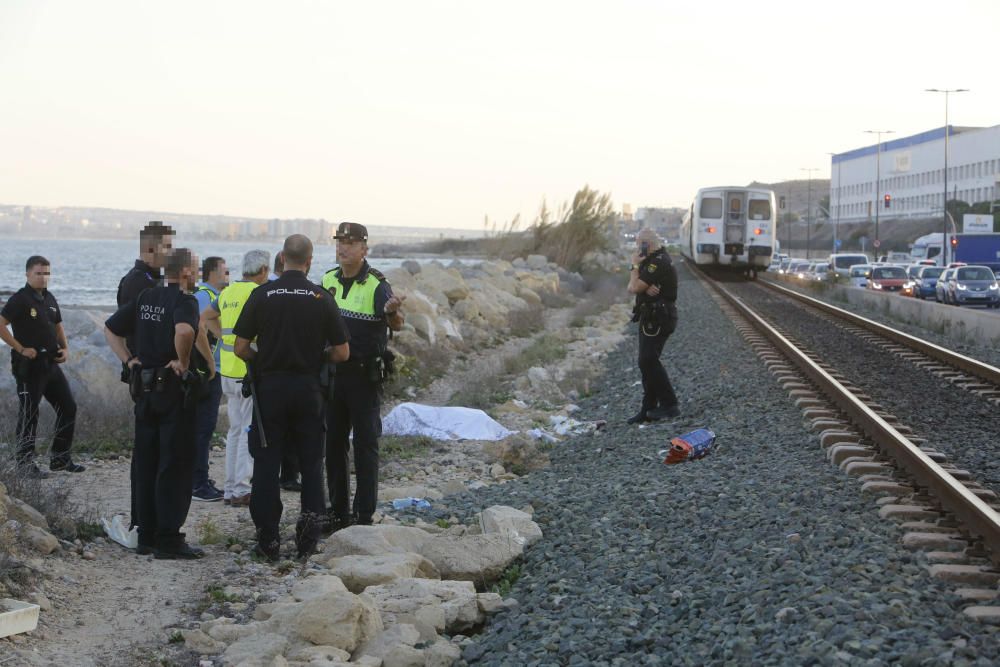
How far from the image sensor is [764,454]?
9117 millimetres

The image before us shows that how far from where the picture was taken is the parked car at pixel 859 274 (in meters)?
46.9

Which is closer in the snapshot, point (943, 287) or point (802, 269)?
point (943, 287)

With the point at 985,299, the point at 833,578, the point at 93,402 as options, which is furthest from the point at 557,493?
the point at 985,299

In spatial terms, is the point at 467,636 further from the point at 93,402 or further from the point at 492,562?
the point at 93,402

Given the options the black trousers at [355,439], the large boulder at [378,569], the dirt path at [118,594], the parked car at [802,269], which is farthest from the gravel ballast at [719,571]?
the parked car at [802,269]

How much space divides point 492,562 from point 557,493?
1.94 meters

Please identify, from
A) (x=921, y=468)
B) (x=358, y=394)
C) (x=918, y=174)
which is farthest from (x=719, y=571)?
(x=918, y=174)

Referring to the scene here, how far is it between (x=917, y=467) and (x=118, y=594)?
5.14m

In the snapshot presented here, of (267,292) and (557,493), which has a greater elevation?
(267,292)

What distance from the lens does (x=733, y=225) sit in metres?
41.5

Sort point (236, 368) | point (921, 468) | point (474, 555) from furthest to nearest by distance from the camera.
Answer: point (236, 368) → point (921, 468) → point (474, 555)

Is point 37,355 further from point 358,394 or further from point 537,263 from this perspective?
point 537,263

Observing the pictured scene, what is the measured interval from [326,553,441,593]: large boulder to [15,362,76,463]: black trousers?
407 centimetres

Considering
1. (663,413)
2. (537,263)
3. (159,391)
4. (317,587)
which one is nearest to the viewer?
(317,587)
